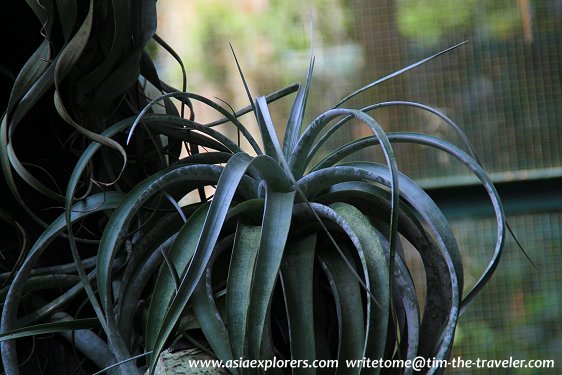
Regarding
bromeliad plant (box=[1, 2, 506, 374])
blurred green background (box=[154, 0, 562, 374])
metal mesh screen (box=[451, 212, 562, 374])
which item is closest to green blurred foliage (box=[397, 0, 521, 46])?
blurred green background (box=[154, 0, 562, 374])

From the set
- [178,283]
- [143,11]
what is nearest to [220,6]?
[143,11]

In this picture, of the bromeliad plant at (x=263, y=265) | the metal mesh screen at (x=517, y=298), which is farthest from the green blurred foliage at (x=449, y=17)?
the bromeliad plant at (x=263, y=265)

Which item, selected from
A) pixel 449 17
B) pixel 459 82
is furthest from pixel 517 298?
pixel 449 17

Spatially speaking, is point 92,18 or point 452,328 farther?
point 92,18

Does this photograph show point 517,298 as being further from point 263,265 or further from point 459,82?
point 263,265

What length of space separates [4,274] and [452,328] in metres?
0.45

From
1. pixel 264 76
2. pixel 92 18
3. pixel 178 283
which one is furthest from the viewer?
pixel 264 76

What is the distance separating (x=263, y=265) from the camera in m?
0.59

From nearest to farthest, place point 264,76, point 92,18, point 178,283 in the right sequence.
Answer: point 178,283, point 92,18, point 264,76

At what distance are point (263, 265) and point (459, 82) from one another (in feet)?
2.77

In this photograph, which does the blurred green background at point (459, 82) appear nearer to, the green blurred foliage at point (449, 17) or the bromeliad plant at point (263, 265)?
the green blurred foliage at point (449, 17)

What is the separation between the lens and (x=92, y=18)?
71 cm

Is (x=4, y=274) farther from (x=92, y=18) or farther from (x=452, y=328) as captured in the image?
A: (x=452, y=328)

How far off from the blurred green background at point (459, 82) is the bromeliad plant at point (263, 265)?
1.95 feet
